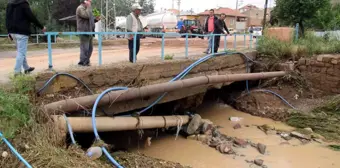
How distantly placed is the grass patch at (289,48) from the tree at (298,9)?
5166 mm

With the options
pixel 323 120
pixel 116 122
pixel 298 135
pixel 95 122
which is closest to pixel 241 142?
pixel 298 135

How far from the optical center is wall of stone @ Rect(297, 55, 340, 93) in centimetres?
1042

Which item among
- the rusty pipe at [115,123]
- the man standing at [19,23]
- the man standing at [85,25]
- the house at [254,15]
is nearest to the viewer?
the rusty pipe at [115,123]

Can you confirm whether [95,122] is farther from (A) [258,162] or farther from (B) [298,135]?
(B) [298,135]

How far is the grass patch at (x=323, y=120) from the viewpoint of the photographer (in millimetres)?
8898

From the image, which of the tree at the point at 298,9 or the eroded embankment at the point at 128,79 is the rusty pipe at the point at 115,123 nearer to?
the eroded embankment at the point at 128,79

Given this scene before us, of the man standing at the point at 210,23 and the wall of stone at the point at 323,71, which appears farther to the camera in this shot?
the man standing at the point at 210,23

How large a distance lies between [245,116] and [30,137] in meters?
7.63

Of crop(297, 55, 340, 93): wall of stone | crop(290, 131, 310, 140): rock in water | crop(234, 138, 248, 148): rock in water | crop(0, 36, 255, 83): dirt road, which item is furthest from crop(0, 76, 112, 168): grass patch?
crop(297, 55, 340, 93): wall of stone

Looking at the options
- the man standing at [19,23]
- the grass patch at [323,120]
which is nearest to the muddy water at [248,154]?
the grass patch at [323,120]

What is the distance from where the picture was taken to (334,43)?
11656mm

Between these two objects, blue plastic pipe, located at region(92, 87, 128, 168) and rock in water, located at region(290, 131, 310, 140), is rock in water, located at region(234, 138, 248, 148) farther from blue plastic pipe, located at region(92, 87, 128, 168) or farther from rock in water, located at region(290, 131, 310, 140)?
blue plastic pipe, located at region(92, 87, 128, 168)

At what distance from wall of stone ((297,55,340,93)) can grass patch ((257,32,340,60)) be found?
1.52 feet

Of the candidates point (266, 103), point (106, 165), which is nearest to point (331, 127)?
point (266, 103)
